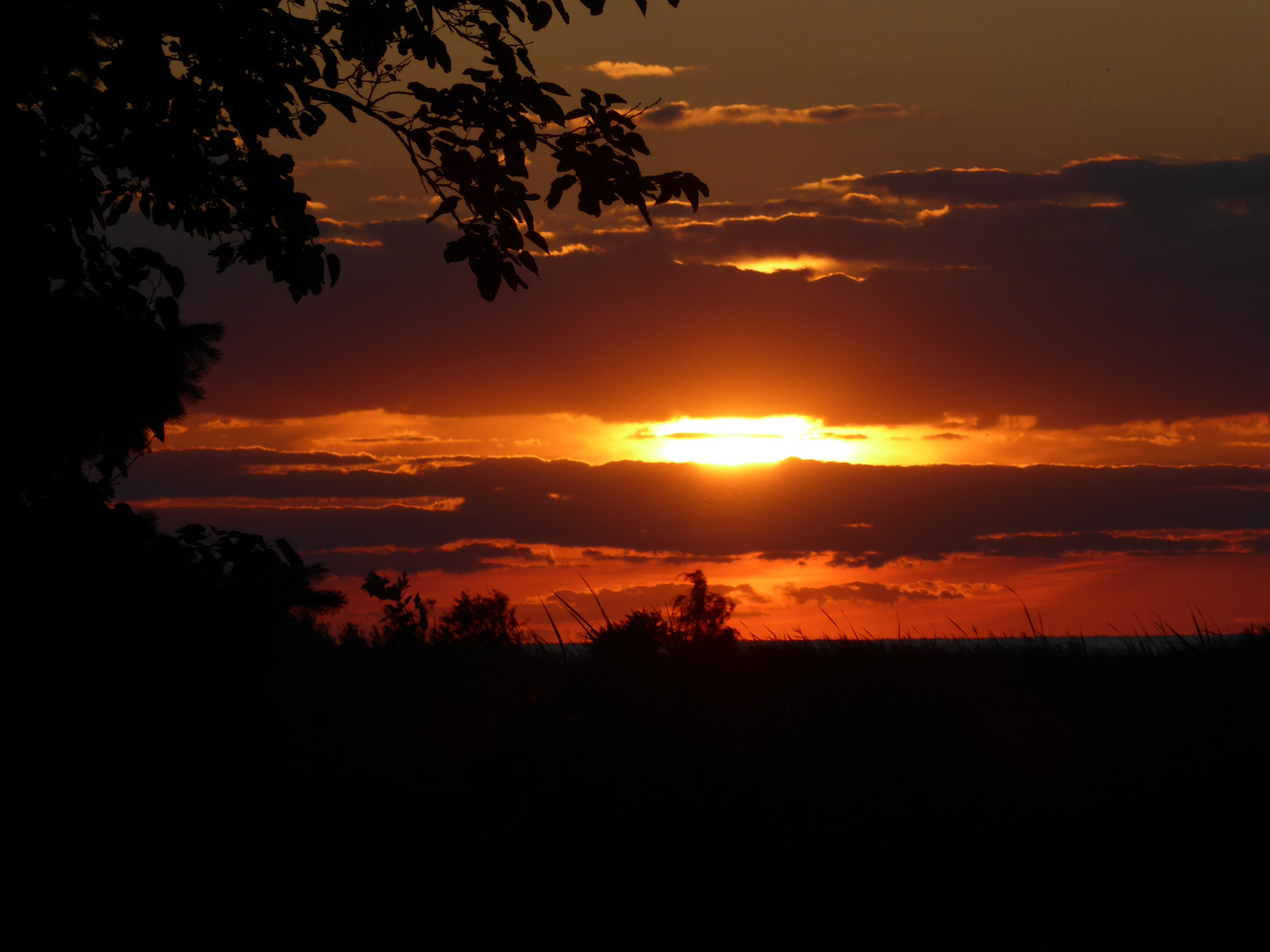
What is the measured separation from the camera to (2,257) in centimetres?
583

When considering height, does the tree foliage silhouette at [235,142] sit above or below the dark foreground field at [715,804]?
above

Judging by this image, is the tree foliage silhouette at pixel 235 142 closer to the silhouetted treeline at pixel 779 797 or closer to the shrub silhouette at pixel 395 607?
the silhouetted treeline at pixel 779 797

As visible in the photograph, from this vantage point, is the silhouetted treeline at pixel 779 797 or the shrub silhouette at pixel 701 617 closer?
the silhouetted treeline at pixel 779 797

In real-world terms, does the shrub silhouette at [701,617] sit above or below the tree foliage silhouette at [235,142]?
below

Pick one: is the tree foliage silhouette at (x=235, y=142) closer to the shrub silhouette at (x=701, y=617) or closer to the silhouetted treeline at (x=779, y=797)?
the silhouetted treeline at (x=779, y=797)

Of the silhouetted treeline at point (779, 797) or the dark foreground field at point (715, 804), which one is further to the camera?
the silhouetted treeline at point (779, 797)

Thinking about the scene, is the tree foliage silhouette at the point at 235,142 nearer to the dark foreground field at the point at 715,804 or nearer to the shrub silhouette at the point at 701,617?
the dark foreground field at the point at 715,804

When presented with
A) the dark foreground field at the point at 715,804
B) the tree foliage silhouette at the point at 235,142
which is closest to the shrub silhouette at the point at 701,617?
the dark foreground field at the point at 715,804

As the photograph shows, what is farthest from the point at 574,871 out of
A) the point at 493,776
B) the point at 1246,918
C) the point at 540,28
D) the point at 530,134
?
the point at 540,28

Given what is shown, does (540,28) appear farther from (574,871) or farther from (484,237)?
(574,871)

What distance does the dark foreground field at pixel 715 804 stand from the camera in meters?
6.11

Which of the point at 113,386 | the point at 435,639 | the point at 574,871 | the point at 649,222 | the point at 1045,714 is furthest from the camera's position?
the point at 435,639

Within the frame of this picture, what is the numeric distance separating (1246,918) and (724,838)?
412cm

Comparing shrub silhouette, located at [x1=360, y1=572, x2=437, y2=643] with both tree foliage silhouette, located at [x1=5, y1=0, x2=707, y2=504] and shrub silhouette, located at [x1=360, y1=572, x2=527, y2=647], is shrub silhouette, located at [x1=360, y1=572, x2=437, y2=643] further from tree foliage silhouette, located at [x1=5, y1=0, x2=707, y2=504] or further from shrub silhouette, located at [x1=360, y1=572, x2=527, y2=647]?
tree foliage silhouette, located at [x1=5, y1=0, x2=707, y2=504]
